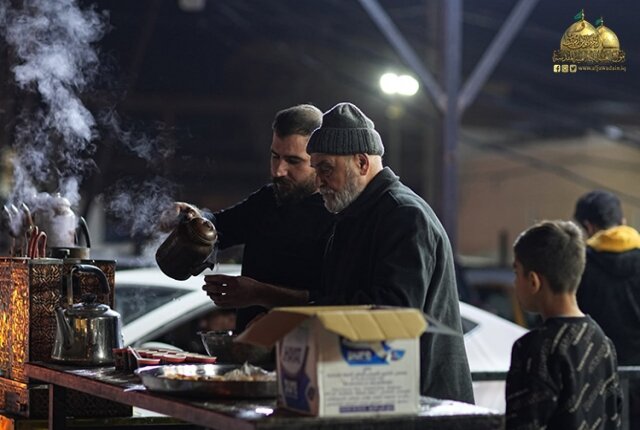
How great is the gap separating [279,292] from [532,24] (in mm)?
10668

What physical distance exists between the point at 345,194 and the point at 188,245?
2.58ft

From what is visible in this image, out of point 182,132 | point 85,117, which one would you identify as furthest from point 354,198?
point 182,132

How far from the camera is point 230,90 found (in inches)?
898

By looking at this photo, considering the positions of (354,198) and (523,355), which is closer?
(523,355)

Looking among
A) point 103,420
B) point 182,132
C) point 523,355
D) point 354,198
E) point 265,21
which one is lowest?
point 103,420

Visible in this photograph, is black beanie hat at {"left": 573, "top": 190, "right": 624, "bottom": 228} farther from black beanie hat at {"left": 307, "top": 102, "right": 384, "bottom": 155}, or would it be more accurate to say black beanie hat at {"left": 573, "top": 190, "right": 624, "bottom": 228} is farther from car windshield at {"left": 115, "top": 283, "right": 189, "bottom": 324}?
black beanie hat at {"left": 307, "top": 102, "right": 384, "bottom": 155}

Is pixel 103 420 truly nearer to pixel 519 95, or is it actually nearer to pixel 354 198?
A: pixel 354 198

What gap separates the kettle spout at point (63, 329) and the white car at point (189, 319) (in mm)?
2450

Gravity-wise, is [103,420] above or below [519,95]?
below

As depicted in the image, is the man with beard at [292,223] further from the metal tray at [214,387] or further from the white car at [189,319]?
the white car at [189,319]

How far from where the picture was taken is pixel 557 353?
11.2 ft

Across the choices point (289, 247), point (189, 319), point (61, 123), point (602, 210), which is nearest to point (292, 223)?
point (289, 247)

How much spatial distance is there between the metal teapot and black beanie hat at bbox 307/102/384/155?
0.70 metres

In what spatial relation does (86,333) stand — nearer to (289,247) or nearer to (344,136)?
(289,247)
